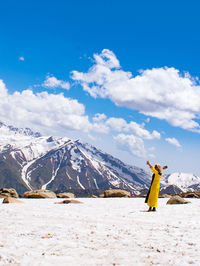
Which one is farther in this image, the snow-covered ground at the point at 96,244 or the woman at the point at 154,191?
the woman at the point at 154,191

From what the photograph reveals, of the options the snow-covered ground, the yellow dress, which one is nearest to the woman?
the yellow dress

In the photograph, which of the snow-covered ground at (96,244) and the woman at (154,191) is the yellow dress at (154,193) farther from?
the snow-covered ground at (96,244)

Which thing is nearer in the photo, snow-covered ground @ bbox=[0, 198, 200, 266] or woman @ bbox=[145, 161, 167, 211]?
snow-covered ground @ bbox=[0, 198, 200, 266]

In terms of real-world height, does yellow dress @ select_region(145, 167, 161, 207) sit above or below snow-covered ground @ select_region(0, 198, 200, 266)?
above

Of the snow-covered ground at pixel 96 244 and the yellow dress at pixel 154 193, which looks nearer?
the snow-covered ground at pixel 96 244

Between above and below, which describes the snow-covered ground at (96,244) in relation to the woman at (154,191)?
below

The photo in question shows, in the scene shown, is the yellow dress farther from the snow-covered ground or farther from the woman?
the snow-covered ground

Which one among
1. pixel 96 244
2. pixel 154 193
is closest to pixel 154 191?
pixel 154 193

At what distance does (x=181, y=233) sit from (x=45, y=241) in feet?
19.9

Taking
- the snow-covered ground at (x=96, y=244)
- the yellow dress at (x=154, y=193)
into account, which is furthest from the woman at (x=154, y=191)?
the snow-covered ground at (x=96, y=244)

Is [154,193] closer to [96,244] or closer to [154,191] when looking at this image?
[154,191]

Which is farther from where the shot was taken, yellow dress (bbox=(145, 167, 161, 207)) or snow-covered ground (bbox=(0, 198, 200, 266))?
yellow dress (bbox=(145, 167, 161, 207))

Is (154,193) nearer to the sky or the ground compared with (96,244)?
nearer to the sky

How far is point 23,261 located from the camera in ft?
22.3
